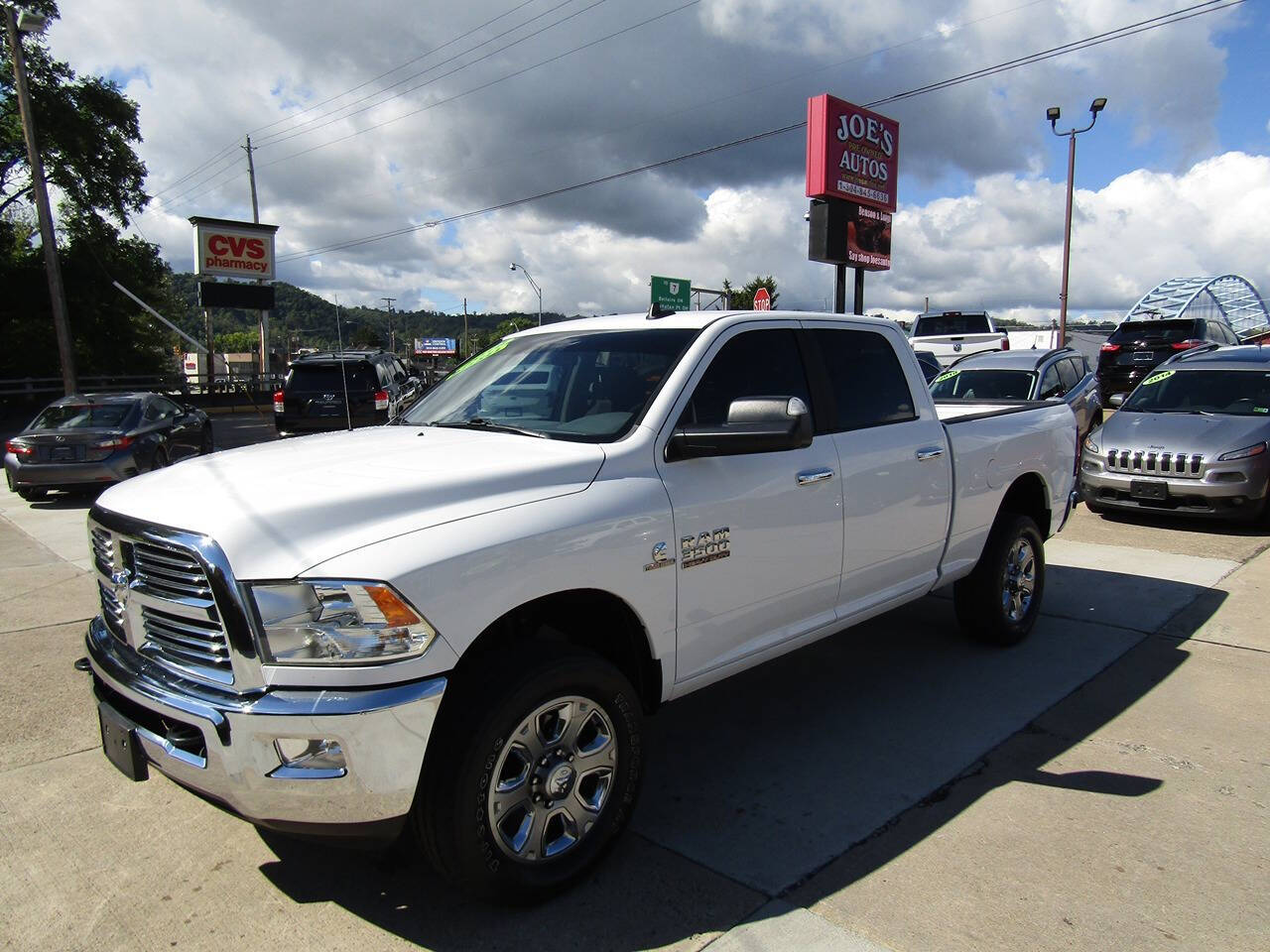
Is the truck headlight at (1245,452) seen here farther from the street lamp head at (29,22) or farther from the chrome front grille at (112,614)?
the street lamp head at (29,22)

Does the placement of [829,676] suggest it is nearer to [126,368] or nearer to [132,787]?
[132,787]

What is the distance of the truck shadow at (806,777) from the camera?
287cm

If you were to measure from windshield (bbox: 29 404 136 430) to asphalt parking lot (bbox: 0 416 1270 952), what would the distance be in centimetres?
749

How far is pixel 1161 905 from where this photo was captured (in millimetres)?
2820

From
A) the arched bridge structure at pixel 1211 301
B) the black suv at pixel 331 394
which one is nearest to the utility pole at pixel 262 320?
the black suv at pixel 331 394

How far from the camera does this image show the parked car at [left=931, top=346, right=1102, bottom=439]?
11.5m

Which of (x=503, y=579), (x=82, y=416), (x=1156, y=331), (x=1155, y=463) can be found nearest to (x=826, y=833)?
(x=503, y=579)

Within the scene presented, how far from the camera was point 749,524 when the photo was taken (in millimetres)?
3461

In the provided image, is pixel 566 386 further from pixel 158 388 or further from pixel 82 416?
pixel 158 388

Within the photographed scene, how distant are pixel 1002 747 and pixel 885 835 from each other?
1.00m

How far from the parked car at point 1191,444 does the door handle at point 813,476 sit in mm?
6280

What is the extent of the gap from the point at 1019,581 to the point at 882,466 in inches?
70.0

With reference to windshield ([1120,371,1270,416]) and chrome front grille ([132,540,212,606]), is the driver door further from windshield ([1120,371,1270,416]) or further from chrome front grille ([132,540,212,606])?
windshield ([1120,371,1270,416])

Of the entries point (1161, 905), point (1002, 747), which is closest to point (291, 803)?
point (1161, 905)
